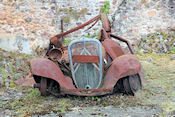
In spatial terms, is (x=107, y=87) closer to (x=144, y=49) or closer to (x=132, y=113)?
(x=132, y=113)

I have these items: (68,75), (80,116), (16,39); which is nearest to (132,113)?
(80,116)

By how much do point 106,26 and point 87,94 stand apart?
1696 millimetres

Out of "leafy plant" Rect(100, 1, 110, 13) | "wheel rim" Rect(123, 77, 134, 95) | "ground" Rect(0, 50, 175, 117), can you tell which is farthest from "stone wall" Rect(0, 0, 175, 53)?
"wheel rim" Rect(123, 77, 134, 95)

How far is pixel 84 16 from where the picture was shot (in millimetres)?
9484

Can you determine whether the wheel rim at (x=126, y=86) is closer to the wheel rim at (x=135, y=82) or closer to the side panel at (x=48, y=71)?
the wheel rim at (x=135, y=82)

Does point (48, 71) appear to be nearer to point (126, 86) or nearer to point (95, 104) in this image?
point (95, 104)

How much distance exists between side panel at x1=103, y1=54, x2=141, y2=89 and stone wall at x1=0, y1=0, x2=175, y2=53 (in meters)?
5.30

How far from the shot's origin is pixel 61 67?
396cm

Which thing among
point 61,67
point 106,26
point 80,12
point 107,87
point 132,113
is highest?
point 80,12

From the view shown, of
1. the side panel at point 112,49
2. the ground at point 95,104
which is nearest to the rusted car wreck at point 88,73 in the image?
the ground at point 95,104

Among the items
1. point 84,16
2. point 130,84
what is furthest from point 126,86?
point 84,16

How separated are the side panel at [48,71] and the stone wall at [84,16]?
16.1 ft

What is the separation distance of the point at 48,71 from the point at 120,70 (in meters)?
1.06

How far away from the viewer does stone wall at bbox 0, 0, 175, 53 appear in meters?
8.45
